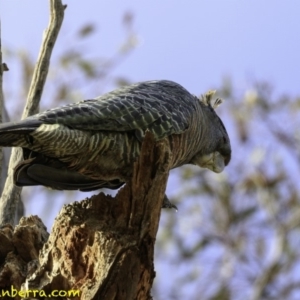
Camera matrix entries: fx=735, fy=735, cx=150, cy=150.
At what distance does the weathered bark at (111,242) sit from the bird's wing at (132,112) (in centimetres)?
74

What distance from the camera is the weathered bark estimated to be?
447cm

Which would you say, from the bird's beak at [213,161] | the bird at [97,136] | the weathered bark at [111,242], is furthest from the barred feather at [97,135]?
the bird's beak at [213,161]

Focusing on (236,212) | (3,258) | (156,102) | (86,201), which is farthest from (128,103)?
(236,212)

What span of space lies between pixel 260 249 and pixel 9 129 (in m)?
7.66

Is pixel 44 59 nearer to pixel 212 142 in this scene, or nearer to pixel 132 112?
pixel 132 112

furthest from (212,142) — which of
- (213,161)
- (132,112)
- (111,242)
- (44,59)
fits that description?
(111,242)

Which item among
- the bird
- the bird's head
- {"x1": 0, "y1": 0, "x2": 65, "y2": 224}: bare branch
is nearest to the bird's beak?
the bird's head

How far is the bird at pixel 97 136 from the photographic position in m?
5.20

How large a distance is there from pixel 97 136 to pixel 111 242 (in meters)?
1.18

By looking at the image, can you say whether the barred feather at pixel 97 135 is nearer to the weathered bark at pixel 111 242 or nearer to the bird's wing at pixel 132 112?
the bird's wing at pixel 132 112

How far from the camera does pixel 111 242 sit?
453cm

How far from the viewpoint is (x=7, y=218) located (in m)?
5.80

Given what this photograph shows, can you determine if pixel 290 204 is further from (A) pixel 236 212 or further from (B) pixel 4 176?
(B) pixel 4 176

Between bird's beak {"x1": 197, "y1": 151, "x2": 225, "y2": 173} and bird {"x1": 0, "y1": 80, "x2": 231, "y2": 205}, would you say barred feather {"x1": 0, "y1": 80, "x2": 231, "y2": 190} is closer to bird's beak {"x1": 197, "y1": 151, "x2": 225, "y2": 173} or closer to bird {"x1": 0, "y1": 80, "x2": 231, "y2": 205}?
bird {"x1": 0, "y1": 80, "x2": 231, "y2": 205}
